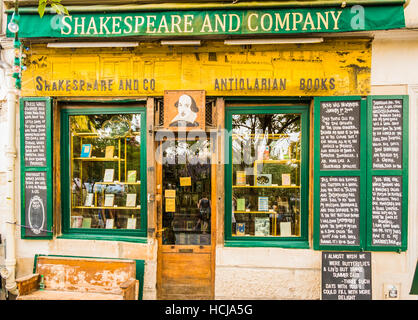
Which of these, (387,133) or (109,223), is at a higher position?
(387,133)

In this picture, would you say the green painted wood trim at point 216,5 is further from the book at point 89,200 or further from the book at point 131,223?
the book at point 131,223

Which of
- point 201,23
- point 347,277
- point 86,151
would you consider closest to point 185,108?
point 201,23

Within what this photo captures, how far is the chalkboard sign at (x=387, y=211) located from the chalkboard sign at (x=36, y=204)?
5.18 meters

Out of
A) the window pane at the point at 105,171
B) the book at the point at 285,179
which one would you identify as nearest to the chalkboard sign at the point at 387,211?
the book at the point at 285,179

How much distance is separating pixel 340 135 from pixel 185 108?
2.43 m

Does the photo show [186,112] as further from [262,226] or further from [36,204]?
[36,204]

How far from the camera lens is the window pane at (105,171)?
443cm

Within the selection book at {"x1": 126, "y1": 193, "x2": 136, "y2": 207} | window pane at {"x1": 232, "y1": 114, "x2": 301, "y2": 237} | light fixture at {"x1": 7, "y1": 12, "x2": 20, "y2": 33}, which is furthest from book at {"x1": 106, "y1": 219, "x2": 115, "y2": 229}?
light fixture at {"x1": 7, "y1": 12, "x2": 20, "y2": 33}

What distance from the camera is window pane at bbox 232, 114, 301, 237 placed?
169 inches

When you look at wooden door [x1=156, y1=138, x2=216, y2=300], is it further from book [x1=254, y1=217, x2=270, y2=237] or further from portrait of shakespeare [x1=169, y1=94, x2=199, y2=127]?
book [x1=254, y1=217, x2=270, y2=237]

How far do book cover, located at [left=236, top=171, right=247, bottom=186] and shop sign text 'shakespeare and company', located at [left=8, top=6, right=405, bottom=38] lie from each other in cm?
218

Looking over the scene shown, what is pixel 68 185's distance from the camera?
14.5ft

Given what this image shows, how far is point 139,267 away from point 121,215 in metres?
0.97
